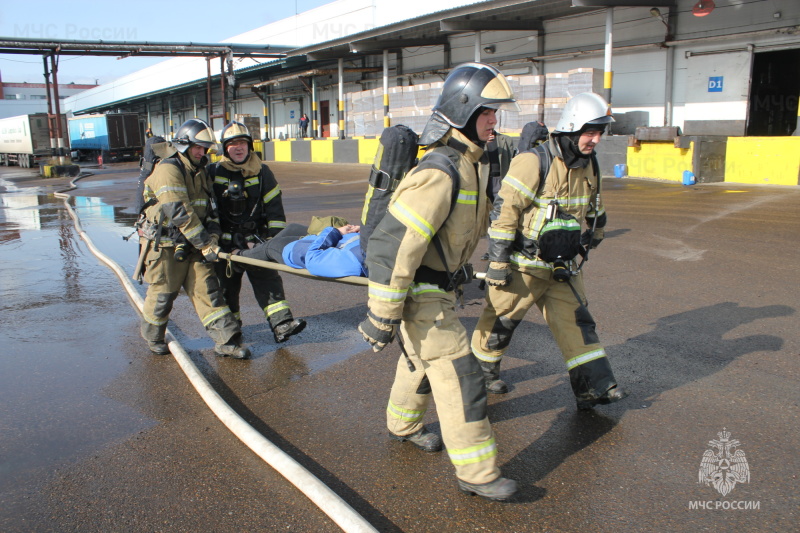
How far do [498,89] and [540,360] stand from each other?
2.47 meters

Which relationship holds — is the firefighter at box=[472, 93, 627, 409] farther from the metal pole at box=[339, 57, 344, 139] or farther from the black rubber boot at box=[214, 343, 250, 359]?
the metal pole at box=[339, 57, 344, 139]

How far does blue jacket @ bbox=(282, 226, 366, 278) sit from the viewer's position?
3.78 meters

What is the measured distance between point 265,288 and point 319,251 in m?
1.42

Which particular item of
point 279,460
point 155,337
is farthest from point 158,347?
point 279,460

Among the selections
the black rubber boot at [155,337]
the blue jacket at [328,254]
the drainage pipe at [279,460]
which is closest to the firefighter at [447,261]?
the drainage pipe at [279,460]

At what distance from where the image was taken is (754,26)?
16.0m

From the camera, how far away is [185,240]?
497cm

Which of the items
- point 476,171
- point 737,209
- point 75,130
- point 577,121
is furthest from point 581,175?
point 75,130

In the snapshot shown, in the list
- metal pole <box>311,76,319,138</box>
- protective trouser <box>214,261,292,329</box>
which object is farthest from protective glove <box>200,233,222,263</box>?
metal pole <box>311,76,319,138</box>

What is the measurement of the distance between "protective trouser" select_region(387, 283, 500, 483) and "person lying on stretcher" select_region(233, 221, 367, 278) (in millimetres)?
847

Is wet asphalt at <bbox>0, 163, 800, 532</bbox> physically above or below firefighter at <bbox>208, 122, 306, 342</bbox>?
below

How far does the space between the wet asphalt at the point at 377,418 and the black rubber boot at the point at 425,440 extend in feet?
0.14

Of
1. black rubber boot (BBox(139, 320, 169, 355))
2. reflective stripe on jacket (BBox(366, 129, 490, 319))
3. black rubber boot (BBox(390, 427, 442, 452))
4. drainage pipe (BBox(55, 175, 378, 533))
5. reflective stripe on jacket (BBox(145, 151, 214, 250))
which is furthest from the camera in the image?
black rubber boot (BBox(139, 320, 169, 355))

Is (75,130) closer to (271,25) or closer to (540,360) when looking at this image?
(271,25)
